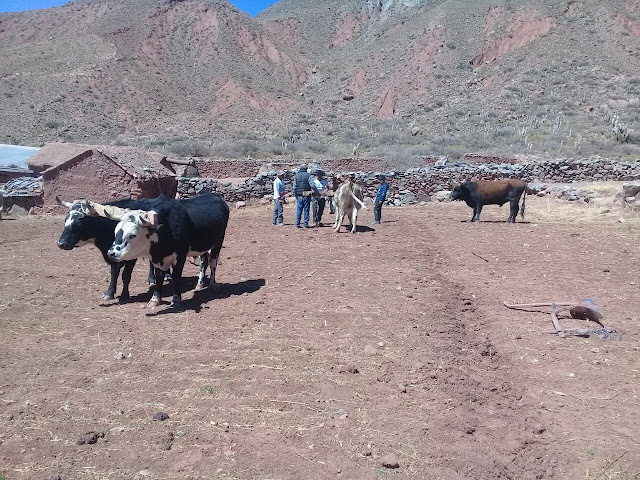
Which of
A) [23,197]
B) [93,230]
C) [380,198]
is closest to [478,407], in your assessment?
[93,230]

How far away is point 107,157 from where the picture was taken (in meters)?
17.4

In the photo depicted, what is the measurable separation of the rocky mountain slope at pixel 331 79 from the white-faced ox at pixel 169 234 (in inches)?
1066

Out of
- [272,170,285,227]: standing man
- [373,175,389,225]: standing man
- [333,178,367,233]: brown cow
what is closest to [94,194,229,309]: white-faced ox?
[333,178,367,233]: brown cow

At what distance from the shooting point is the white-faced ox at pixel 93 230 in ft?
27.1

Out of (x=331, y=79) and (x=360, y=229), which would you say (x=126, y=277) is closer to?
(x=360, y=229)

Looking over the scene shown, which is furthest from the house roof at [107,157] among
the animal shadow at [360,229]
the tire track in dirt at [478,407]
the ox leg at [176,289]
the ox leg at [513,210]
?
the tire track in dirt at [478,407]

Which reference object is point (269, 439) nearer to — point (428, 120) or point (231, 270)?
point (231, 270)

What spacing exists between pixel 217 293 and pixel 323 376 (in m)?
3.80

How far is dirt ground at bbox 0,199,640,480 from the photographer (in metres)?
4.41

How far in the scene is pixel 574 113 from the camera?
4691 cm

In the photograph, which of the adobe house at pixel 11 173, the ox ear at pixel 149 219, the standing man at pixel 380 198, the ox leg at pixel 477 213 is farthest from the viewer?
the adobe house at pixel 11 173

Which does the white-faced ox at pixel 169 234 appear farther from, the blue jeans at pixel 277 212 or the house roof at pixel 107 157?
the house roof at pixel 107 157

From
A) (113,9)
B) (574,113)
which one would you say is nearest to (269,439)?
(574,113)

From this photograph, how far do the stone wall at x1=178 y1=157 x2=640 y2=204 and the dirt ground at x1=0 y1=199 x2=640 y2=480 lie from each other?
39.2ft
